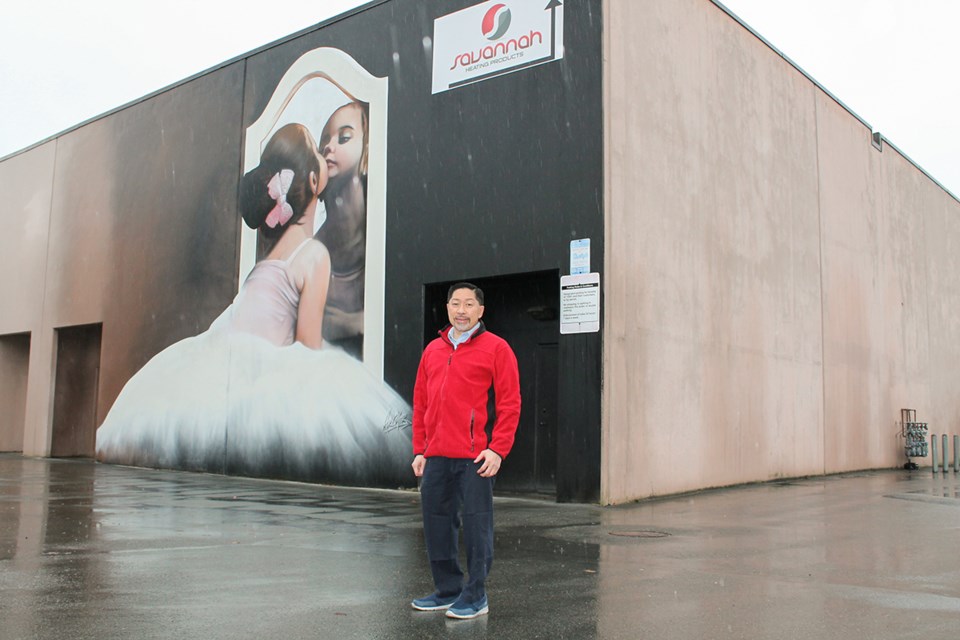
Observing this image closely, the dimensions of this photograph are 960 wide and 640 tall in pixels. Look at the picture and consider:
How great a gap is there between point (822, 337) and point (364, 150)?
9564 millimetres

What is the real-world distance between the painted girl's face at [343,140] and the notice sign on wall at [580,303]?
4806 mm

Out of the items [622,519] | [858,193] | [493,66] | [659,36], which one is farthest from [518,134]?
[858,193]

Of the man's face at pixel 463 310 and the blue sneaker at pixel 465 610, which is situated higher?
the man's face at pixel 463 310

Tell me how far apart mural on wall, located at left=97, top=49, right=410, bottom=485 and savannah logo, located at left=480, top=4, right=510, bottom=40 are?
88.9 inches

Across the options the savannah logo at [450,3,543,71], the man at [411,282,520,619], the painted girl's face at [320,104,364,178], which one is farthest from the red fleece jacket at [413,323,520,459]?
the painted girl's face at [320,104,364,178]

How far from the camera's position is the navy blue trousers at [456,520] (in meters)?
5.16

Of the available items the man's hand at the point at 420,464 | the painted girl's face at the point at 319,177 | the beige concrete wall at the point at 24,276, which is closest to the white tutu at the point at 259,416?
the painted girl's face at the point at 319,177

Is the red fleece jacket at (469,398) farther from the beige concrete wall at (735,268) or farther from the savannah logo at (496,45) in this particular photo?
the savannah logo at (496,45)

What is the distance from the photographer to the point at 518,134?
1285cm

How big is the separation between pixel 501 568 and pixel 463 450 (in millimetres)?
1932

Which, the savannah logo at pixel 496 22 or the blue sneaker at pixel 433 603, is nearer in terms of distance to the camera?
the blue sneaker at pixel 433 603

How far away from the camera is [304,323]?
15.4 metres

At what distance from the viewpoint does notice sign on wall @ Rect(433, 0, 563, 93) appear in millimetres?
12695

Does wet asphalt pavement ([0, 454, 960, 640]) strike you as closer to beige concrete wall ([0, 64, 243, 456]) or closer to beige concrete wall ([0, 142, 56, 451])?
beige concrete wall ([0, 64, 243, 456])
